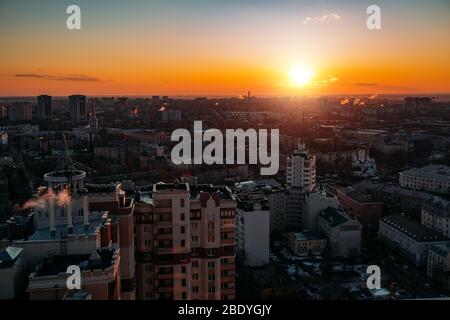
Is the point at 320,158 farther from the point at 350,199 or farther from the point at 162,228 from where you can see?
the point at 162,228

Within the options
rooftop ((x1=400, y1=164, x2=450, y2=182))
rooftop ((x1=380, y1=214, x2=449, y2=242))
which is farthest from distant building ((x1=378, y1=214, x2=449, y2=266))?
rooftop ((x1=400, y1=164, x2=450, y2=182))

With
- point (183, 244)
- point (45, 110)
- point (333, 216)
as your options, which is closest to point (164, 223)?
point (183, 244)

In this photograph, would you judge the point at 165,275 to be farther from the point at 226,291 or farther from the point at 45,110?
the point at 45,110

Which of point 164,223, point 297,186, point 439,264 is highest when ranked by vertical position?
point 164,223

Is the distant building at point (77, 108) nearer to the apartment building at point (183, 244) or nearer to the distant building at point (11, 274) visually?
the apartment building at point (183, 244)

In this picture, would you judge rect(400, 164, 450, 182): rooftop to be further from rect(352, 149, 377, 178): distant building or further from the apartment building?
the apartment building

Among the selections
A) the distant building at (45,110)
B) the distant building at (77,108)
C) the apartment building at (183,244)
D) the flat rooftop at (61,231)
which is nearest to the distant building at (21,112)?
the distant building at (45,110)
